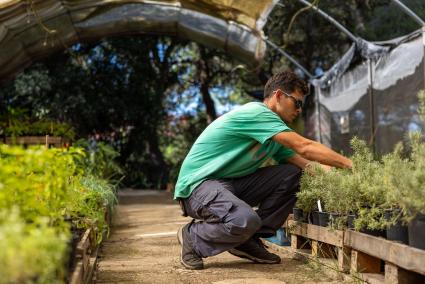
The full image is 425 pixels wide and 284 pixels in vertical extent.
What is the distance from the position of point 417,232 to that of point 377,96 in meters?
5.93

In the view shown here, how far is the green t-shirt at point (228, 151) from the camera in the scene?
4188 mm

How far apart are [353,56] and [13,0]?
5.03 meters

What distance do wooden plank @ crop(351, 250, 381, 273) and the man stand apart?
71 centimetres

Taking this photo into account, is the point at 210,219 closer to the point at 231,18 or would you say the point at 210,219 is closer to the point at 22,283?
the point at 22,283

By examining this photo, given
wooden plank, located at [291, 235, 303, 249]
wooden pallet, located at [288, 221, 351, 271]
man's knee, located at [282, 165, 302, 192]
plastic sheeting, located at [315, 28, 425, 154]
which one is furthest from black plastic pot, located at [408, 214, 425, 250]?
plastic sheeting, located at [315, 28, 425, 154]

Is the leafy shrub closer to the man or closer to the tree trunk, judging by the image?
the man

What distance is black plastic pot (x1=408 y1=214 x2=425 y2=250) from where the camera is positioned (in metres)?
2.77

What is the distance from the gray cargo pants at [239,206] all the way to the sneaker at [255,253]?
0.40ft

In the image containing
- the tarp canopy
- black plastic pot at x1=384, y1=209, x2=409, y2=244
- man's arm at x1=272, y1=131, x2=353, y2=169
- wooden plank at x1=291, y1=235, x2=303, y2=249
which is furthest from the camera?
the tarp canopy

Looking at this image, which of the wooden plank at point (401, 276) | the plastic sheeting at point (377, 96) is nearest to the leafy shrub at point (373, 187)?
the wooden plank at point (401, 276)

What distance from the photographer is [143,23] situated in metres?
7.77

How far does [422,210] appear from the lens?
2.61 meters

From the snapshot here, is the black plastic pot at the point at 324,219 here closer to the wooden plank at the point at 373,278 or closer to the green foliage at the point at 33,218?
the wooden plank at the point at 373,278

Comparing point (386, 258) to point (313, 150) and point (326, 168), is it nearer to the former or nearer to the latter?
point (313, 150)
